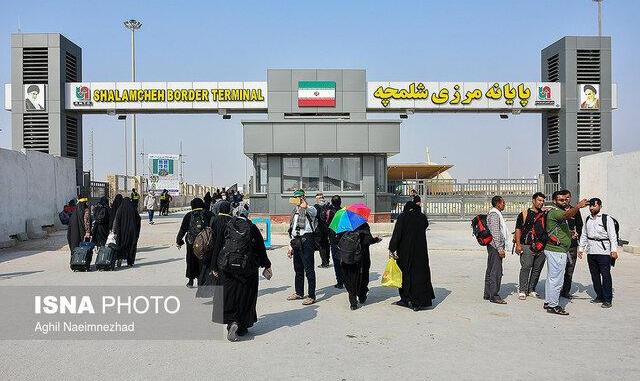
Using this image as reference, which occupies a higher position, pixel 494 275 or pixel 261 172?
pixel 261 172

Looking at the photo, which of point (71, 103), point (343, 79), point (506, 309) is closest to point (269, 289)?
point (506, 309)

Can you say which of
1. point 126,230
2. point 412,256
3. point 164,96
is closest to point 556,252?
point 412,256

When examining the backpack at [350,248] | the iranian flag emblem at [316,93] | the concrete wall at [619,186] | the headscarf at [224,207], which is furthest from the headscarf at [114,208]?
the concrete wall at [619,186]

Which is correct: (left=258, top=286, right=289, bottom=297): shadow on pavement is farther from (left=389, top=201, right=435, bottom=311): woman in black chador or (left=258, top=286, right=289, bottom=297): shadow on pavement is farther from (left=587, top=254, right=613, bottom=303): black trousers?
(left=587, top=254, right=613, bottom=303): black trousers

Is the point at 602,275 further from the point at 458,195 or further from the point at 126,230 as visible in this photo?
the point at 458,195

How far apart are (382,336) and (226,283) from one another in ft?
6.39

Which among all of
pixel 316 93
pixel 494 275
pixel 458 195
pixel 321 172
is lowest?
pixel 494 275

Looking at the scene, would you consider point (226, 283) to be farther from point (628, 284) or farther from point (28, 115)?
point (28, 115)

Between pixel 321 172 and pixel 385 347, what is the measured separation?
15875mm

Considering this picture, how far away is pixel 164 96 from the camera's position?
2541 centimetres

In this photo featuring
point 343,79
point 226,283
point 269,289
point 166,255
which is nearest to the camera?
point 226,283

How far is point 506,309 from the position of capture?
745cm

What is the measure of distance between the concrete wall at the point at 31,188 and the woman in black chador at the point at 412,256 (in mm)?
13883

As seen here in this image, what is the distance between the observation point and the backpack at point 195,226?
863cm
